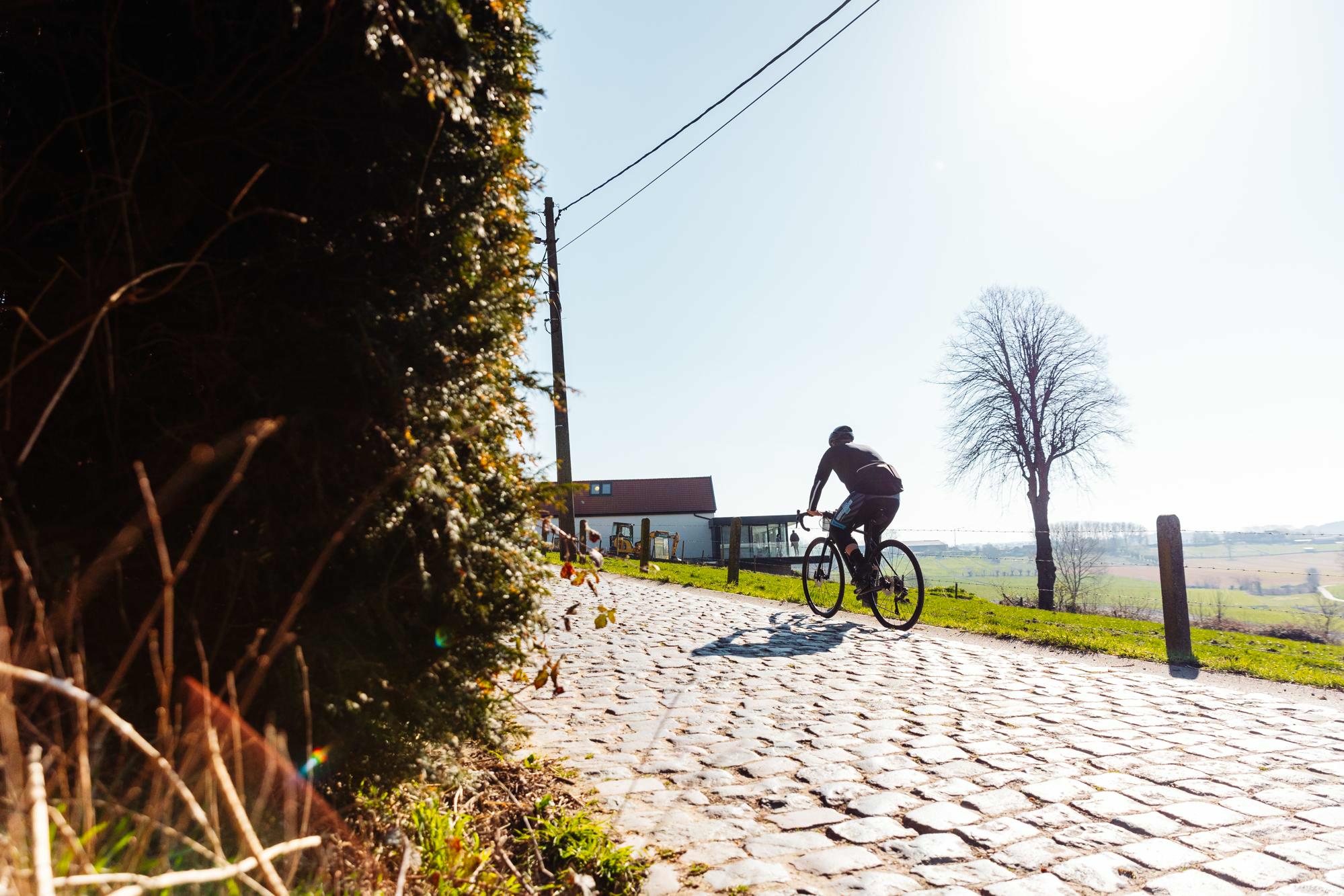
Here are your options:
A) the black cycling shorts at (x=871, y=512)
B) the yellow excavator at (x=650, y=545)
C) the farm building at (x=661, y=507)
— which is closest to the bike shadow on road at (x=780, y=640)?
the black cycling shorts at (x=871, y=512)

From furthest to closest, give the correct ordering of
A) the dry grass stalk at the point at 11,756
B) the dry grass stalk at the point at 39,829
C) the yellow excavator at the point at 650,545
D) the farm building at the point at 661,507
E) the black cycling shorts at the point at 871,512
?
the farm building at the point at 661,507 < the yellow excavator at the point at 650,545 < the black cycling shorts at the point at 871,512 < the dry grass stalk at the point at 11,756 < the dry grass stalk at the point at 39,829

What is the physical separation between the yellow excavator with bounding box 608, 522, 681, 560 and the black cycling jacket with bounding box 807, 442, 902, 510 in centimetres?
1586

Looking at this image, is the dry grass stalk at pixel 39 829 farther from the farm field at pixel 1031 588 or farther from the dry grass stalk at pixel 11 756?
the farm field at pixel 1031 588

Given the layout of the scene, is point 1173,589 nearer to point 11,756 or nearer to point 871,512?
point 871,512

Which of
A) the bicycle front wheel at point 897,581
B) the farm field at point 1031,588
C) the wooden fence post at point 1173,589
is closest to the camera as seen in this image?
the wooden fence post at point 1173,589

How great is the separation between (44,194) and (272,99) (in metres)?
0.72

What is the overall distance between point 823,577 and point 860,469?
1702 millimetres

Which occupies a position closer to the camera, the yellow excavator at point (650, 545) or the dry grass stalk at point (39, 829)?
the dry grass stalk at point (39, 829)

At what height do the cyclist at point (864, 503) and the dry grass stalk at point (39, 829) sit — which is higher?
the cyclist at point (864, 503)

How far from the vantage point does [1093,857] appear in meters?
2.77

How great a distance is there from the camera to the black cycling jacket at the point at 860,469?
27.6ft

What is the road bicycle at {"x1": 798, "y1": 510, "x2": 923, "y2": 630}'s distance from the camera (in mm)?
8305

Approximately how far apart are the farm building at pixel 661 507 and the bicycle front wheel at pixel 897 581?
1828 inches

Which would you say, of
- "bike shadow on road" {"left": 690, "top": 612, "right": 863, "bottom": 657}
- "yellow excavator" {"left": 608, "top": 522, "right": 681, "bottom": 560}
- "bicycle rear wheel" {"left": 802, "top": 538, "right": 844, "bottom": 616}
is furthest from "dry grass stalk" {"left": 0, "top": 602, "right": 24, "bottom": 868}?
"yellow excavator" {"left": 608, "top": 522, "right": 681, "bottom": 560}
